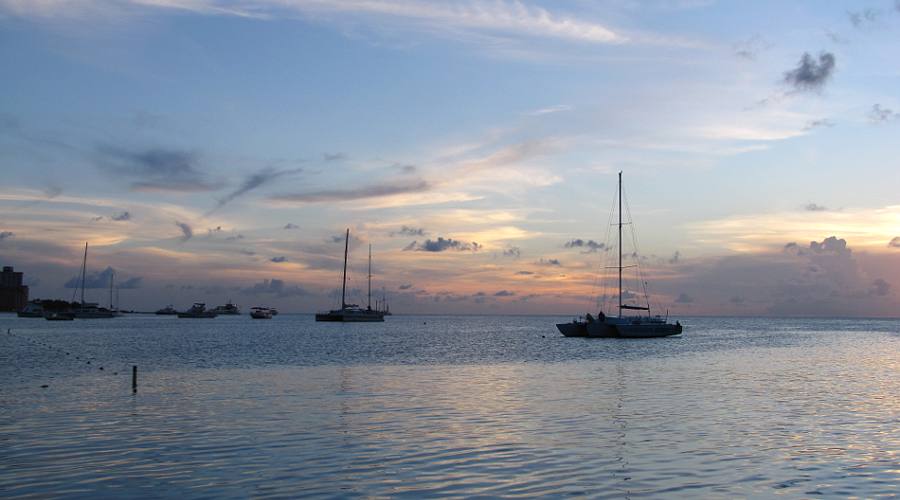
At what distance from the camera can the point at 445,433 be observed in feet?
95.1

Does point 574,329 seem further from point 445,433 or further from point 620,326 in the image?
point 445,433

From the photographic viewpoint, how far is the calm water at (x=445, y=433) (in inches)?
826

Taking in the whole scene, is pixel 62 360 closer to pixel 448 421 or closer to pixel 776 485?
pixel 448 421

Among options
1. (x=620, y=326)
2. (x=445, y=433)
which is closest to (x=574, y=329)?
(x=620, y=326)

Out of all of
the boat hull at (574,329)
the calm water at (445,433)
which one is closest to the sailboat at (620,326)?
the boat hull at (574,329)

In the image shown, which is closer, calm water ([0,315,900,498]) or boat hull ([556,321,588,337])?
calm water ([0,315,900,498])

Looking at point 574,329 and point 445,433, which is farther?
point 574,329

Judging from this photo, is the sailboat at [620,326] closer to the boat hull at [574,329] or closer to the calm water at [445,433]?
the boat hull at [574,329]

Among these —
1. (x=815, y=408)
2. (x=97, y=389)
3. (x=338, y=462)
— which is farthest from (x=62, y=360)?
(x=815, y=408)

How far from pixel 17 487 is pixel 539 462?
1467 cm

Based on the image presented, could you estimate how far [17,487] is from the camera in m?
20.2

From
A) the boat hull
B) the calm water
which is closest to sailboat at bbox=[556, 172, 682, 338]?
the boat hull

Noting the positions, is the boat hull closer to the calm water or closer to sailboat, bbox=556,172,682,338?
sailboat, bbox=556,172,682,338

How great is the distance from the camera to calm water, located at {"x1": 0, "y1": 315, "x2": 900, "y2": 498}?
68.8ft
